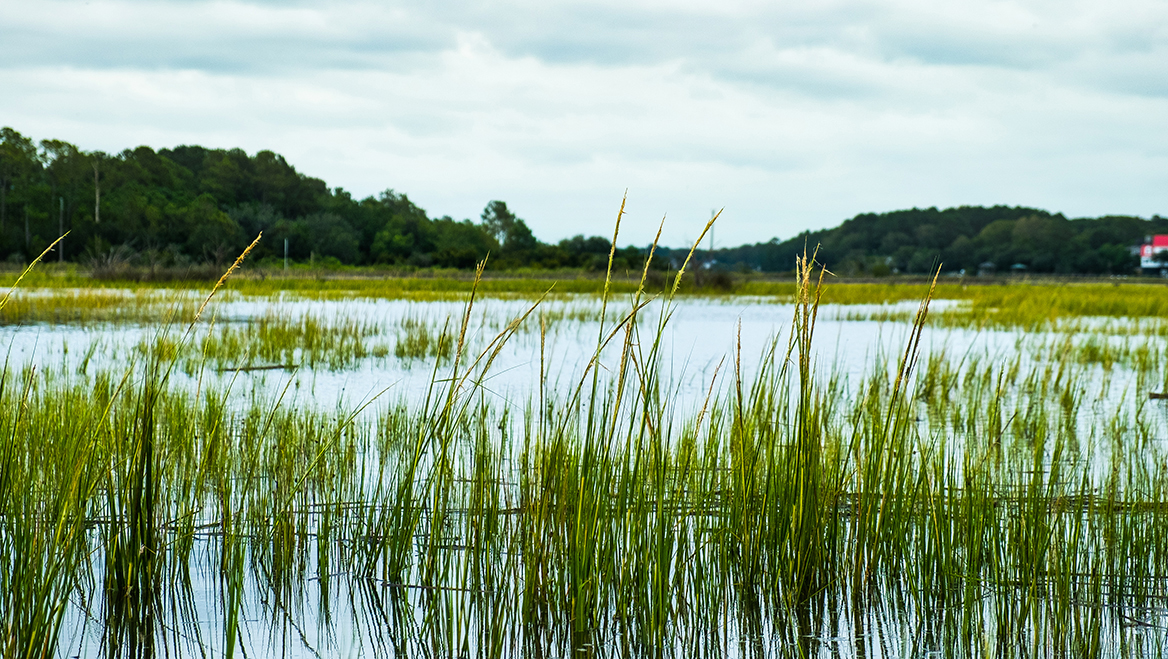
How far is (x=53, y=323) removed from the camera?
11.4 m

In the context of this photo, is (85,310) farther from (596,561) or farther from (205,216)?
(205,216)

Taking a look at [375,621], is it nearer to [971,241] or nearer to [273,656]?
[273,656]

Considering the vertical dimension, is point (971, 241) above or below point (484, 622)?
above

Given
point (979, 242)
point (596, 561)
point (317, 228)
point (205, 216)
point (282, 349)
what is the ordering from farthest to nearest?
point (979, 242)
point (317, 228)
point (205, 216)
point (282, 349)
point (596, 561)

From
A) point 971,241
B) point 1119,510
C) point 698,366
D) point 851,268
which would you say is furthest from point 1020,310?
point 971,241

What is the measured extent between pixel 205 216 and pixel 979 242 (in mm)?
77716

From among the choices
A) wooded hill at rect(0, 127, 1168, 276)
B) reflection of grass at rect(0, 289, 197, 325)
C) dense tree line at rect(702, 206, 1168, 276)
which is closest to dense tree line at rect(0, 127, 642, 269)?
wooded hill at rect(0, 127, 1168, 276)

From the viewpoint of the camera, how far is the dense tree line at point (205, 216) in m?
48.0

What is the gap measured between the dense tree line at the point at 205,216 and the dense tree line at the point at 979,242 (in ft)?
95.8

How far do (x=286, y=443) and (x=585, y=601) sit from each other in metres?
2.04

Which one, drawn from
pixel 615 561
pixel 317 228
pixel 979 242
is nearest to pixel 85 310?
pixel 615 561

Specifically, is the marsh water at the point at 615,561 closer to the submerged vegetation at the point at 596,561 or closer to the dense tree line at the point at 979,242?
the submerged vegetation at the point at 596,561

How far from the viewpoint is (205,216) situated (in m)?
48.0

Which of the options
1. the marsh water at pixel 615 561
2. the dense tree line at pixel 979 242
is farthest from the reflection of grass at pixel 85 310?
the dense tree line at pixel 979 242
